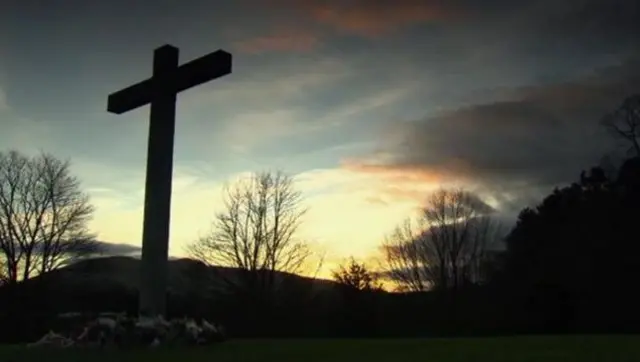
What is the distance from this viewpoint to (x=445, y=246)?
4944cm

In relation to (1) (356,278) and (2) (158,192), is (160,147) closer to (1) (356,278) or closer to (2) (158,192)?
(2) (158,192)

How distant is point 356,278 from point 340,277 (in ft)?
3.19

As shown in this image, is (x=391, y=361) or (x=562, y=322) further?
(x=562, y=322)

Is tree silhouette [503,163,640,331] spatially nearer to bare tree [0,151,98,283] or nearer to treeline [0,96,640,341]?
treeline [0,96,640,341]

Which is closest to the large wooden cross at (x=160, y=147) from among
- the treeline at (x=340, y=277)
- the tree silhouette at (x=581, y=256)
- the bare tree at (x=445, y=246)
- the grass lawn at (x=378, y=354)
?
the grass lawn at (x=378, y=354)

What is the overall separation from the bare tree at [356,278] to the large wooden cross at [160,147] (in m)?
15.5

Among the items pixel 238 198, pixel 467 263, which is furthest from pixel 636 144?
pixel 238 198

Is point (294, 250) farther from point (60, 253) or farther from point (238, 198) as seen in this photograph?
point (60, 253)

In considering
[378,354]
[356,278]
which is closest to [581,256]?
[356,278]

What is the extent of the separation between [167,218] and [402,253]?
127 ft

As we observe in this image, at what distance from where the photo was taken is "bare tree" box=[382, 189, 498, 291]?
49.0m

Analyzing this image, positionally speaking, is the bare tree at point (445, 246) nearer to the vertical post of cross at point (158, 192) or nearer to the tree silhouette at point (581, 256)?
the tree silhouette at point (581, 256)

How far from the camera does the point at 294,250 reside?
39.4 meters

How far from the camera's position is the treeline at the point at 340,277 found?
2597 centimetres
